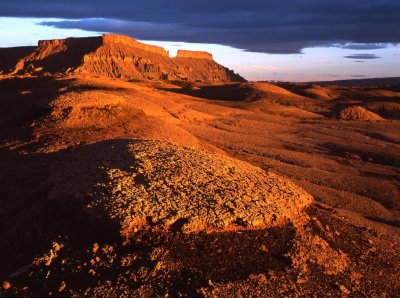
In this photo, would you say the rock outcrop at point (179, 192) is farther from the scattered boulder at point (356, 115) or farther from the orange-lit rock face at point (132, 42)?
the orange-lit rock face at point (132, 42)

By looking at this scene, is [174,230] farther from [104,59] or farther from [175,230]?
[104,59]

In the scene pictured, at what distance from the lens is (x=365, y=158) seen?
49.8 ft

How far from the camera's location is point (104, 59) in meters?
77.9

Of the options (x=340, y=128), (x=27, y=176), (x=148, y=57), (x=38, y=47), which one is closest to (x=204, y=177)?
(x=27, y=176)

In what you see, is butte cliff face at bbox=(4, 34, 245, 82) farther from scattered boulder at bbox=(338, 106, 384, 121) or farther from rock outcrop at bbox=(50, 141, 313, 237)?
rock outcrop at bbox=(50, 141, 313, 237)

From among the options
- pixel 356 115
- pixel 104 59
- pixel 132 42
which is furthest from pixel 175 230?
pixel 132 42

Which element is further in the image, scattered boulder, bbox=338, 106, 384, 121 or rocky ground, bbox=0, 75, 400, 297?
scattered boulder, bbox=338, 106, 384, 121

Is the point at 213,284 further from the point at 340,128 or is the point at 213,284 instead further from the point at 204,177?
the point at 340,128

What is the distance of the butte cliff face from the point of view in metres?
71.6

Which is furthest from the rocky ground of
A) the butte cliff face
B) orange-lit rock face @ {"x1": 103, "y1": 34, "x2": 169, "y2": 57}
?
orange-lit rock face @ {"x1": 103, "y1": 34, "x2": 169, "y2": 57}

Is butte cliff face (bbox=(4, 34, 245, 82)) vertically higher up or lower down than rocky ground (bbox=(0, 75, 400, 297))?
lower down

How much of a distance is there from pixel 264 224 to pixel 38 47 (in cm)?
7938

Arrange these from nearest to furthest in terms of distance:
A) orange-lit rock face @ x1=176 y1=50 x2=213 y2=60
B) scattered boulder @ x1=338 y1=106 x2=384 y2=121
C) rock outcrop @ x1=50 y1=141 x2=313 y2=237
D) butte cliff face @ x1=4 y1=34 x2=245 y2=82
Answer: rock outcrop @ x1=50 y1=141 x2=313 y2=237 → scattered boulder @ x1=338 y1=106 x2=384 y2=121 → butte cliff face @ x1=4 y1=34 x2=245 y2=82 → orange-lit rock face @ x1=176 y1=50 x2=213 y2=60

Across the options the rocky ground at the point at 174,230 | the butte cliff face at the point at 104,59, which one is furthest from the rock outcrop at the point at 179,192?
the butte cliff face at the point at 104,59
